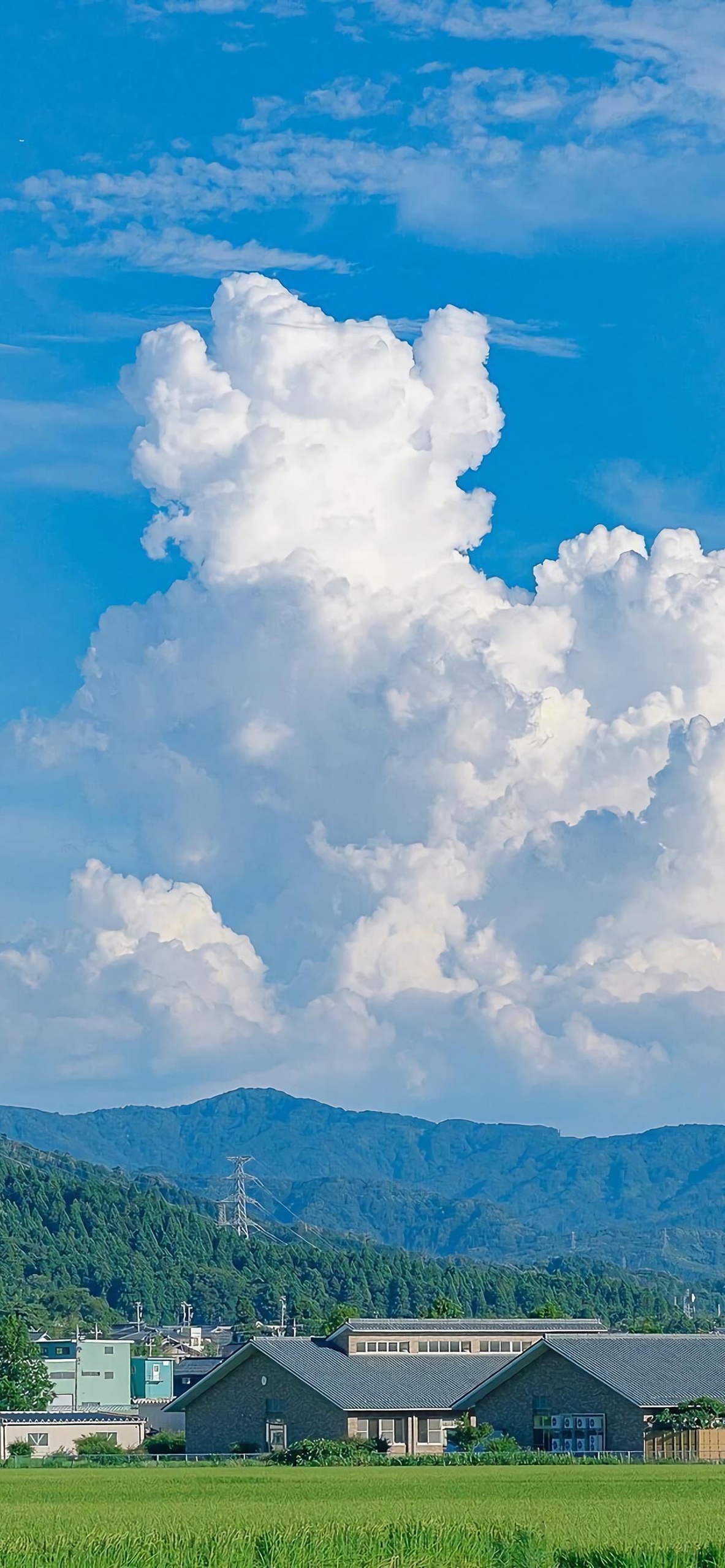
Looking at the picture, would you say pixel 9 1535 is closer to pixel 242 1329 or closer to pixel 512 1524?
pixel 512 1524

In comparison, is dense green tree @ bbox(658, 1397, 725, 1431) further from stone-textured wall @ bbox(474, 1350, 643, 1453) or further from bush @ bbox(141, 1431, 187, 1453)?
bush @ bbox(141, 1431, 187, 1453)

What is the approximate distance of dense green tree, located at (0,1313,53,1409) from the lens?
4210 inches

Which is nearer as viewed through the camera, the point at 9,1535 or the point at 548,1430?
the point at 9,1535

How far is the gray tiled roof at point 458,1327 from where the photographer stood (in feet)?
303

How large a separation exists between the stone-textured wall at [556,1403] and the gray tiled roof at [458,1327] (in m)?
12.4

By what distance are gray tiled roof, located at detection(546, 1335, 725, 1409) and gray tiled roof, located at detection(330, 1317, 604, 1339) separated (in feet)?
36.2

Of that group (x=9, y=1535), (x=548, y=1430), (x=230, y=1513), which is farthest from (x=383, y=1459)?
(x=9, y=1535)

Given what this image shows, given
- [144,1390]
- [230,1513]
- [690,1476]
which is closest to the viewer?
[230,1513]

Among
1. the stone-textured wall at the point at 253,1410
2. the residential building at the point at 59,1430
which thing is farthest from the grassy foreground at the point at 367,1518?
the residential building at the point at 59,1430

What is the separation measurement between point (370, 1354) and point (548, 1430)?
1145 cm

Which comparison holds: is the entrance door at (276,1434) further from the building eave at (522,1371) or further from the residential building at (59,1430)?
the residential building at (59,1430)

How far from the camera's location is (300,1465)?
233ft

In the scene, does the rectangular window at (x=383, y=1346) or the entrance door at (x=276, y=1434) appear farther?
the rectangular window at (x=383, y=1346)

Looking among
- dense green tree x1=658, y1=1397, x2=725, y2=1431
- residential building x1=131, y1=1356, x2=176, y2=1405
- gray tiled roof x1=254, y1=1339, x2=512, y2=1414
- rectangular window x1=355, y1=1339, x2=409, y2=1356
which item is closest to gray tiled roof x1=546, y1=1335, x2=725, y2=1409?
dense green tree x1=658, y1=1397, x2=725, y2=1431
